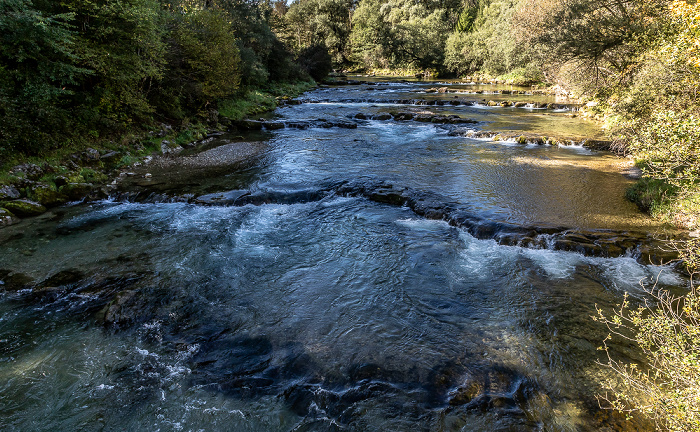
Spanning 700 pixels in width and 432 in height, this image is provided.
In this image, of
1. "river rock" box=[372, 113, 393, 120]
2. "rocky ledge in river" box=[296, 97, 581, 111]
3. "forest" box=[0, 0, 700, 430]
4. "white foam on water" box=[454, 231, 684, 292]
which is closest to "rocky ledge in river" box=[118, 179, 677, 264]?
"white foam on water" box=[454, 231, 684, 292]

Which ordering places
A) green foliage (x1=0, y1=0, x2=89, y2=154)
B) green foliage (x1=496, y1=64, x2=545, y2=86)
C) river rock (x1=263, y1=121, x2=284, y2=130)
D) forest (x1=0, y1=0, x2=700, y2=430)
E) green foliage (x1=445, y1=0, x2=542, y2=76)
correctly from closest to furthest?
1. forest (x1=0, y1=0, x2=700, y2=430)
2. green foliage (x1=0, y1=0, x2=89, y2=154)
3. river rock (x1=263, y1=121, x2=284, y2=130)
4. green foliage (x1=496, y1=64, x2=545, y2=86)
5. green foliage (x1=445, y1=0, x2=542, y2=76)

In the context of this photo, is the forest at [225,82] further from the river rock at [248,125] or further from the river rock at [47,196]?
the river rock at [248,125]

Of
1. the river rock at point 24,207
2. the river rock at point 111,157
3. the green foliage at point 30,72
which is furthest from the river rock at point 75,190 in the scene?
the river rock at point 111,157

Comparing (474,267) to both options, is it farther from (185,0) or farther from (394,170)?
(185,0)

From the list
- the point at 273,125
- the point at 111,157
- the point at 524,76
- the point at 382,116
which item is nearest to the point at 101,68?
the point at 111,157

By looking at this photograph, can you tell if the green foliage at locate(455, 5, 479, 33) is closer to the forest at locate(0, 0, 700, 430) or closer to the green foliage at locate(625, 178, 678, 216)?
the forest at locate(0, 0, 700, 430)

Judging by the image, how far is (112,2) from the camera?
1412 centimetres

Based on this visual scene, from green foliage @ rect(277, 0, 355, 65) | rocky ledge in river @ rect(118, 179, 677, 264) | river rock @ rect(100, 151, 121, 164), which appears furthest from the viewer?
green foliage @ rect(277, 0, 355, 65)

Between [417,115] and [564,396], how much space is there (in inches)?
956

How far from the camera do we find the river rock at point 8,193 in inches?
441

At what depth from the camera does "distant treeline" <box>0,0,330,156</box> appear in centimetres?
1173

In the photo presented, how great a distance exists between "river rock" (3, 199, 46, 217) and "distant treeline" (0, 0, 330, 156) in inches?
80.0

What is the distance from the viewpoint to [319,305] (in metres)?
7.61

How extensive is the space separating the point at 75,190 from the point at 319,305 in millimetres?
10564
